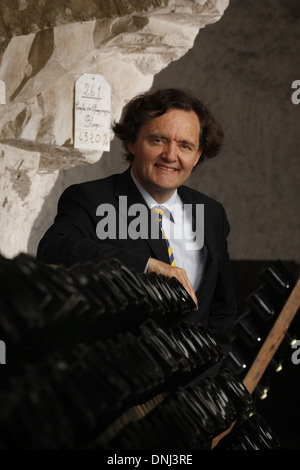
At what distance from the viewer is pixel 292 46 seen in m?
3.58

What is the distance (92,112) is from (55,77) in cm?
50

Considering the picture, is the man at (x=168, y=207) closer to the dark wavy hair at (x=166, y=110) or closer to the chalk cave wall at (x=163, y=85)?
the dark wavy hair at (x=166, y=110)

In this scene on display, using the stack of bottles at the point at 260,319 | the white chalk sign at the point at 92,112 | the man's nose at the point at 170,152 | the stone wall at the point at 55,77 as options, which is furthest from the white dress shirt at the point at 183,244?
the white chalk sign at the point at 92,112

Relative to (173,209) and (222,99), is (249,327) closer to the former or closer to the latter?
(173,209)

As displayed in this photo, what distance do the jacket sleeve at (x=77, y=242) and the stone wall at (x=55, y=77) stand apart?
0.37 meters

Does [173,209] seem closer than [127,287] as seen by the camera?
No

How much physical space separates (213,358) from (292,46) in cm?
315

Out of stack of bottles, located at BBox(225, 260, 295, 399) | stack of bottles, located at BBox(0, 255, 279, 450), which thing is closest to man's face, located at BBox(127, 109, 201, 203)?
stack of bottles, located at BBox(0, 255, 279, 450)

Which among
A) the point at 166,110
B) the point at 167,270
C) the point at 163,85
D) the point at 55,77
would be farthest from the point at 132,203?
the point at 163,85

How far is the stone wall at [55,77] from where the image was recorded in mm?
1942

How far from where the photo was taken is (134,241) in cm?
128

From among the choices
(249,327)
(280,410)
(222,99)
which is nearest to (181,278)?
(249,327)

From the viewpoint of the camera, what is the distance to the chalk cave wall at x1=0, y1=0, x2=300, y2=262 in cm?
194

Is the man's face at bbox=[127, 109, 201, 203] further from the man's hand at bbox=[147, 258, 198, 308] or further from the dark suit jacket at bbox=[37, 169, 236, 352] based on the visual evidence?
the man's hand at bbox=[147, 258, 198, 308]
